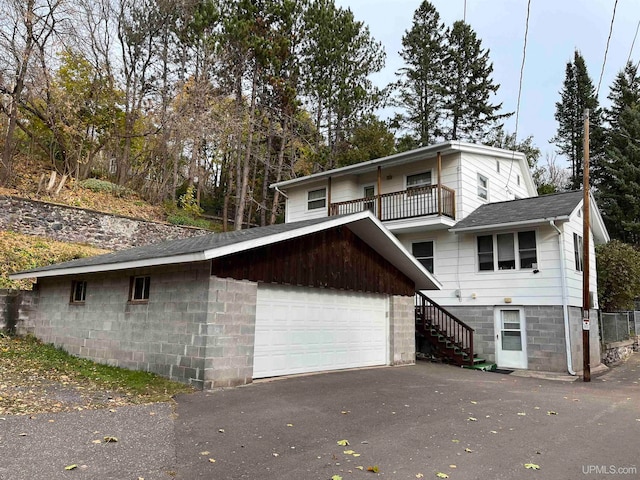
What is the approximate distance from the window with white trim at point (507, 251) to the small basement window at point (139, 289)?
10407 millimetres

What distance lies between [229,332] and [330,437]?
3361 millimetres

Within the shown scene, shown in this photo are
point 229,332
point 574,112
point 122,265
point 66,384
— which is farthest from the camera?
point 574,112

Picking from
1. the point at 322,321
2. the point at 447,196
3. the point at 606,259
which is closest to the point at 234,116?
the point at 447,196

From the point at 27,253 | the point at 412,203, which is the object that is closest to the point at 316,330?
the point at 412,203

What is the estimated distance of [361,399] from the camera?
7605mm

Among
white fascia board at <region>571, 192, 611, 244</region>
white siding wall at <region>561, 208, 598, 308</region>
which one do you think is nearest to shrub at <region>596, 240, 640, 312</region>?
white fascia board at <region>571, 192, 611, 244</region>

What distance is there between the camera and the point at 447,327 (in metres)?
14.7

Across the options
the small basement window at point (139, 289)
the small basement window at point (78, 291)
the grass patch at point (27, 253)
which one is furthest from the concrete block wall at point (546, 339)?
the grass patch at point (27, 253)

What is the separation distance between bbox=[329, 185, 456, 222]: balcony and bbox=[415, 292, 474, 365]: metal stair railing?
292 cm

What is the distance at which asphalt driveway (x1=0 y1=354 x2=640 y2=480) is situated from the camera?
429 centimetres

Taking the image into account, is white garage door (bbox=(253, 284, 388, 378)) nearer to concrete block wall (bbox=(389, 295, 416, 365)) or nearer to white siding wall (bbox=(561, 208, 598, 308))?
concrete block wall (bbox=(389, 295, 416, 365))

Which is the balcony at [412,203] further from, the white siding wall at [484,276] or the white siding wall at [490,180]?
the white siding wall at [484,276]

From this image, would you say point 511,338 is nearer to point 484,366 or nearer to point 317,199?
point 484,366

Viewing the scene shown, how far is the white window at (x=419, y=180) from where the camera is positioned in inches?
655
